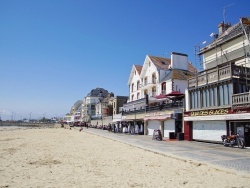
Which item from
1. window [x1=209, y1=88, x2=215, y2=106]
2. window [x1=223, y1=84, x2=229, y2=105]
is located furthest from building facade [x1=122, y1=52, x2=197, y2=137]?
window [x1=223, y1=84, x2=229, y2=105]

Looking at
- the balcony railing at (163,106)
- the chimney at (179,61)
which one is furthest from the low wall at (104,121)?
the chimney at (179,61)

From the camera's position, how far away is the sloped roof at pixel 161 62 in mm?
46188

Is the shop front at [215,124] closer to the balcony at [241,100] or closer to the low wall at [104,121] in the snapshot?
the balcony at [241,100]

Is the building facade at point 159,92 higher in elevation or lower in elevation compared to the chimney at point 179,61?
lower

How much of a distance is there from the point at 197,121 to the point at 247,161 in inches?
515

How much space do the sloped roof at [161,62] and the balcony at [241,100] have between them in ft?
83.2

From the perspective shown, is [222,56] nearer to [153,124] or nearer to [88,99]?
[153,124]

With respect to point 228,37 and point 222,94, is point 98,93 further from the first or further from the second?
point 222,94

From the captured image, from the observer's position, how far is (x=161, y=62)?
48.1 metres

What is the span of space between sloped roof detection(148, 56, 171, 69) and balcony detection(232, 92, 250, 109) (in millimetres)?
25345

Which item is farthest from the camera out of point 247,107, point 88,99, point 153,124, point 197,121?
point 88,99

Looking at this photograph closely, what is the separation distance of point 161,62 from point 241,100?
28.8m

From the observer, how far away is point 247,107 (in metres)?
19.4

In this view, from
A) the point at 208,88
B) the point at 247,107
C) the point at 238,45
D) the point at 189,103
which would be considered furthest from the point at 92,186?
the point at 238,45
